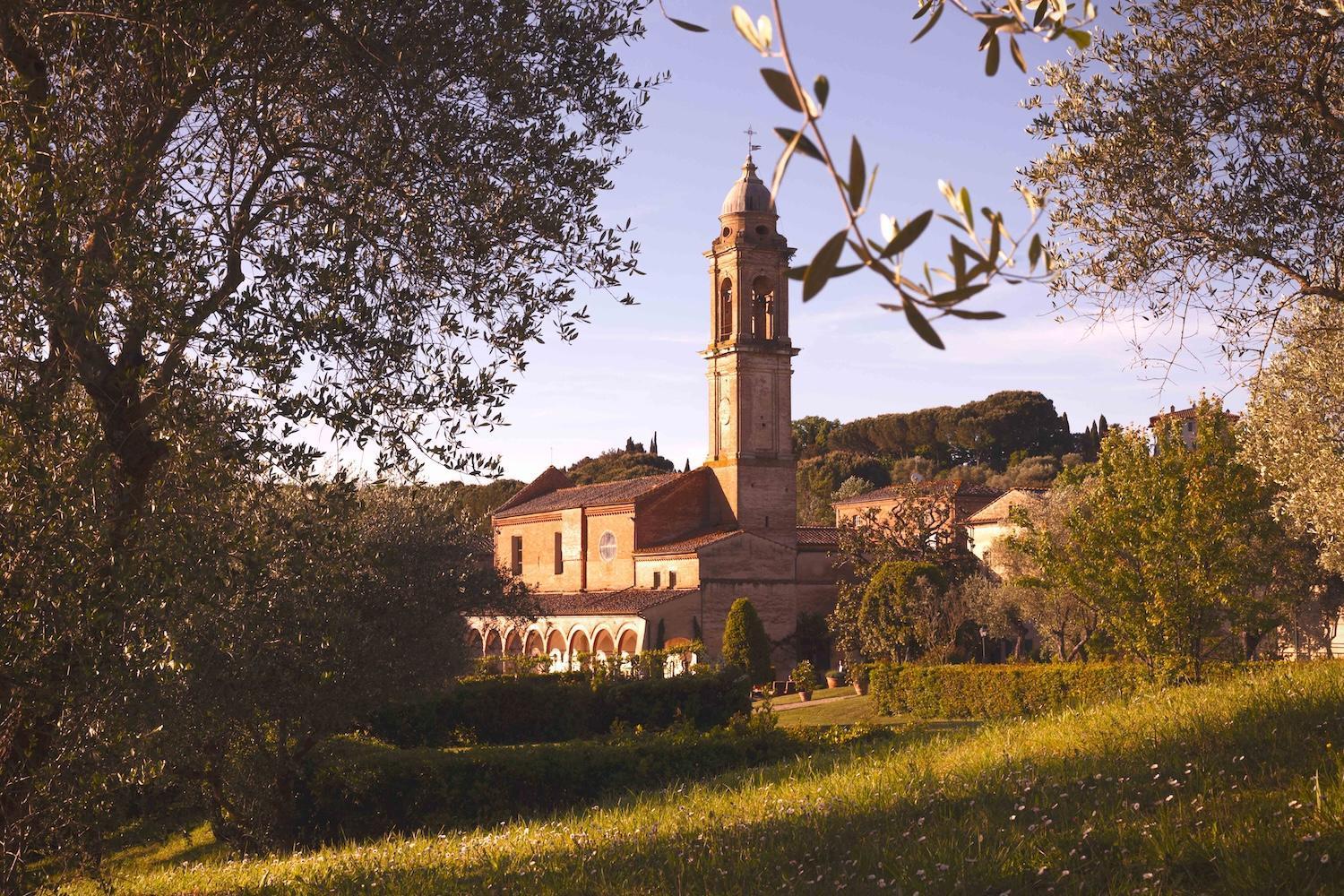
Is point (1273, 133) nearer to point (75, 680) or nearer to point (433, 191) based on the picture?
point (433, 191)

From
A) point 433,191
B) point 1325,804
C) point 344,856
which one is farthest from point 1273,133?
point 344,856

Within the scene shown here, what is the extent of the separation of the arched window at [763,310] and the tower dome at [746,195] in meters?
3.06

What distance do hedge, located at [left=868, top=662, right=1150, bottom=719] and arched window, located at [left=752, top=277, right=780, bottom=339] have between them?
21618mm

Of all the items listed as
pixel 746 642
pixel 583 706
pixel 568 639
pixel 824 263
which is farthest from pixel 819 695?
pixel 824 263

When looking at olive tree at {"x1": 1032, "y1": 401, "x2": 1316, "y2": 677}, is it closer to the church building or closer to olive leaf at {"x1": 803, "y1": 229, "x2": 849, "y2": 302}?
olive leaf at {"x1": 803, "y1": 229, "x2": 849, "y2": 302}

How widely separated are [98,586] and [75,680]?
539mm

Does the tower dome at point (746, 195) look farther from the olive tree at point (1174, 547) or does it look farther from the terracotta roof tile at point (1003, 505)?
the olive tree at point (1174, 547)

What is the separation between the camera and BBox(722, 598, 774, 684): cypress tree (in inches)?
1628

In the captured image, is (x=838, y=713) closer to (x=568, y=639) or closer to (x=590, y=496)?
(x=568, y=639)

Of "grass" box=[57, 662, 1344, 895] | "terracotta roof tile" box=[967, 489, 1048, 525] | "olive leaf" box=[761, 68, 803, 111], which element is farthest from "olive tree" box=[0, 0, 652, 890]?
"terracotta roof tile" box=[967, 489, 1048, 525]

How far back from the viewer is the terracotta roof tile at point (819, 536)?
163ft

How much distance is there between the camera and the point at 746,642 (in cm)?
4166

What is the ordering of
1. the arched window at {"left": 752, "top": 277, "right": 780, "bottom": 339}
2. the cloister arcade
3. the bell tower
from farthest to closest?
the arched window at {"left": 752, "top": 277, "right": 780, "bottom": 339} < the bell tower < the cloister arcade

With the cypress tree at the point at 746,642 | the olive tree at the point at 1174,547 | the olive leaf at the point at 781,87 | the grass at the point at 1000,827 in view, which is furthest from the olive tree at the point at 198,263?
the cypress tree at the point at 746,642
